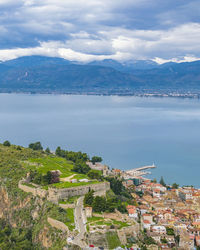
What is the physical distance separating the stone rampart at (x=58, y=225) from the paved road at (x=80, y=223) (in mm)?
924

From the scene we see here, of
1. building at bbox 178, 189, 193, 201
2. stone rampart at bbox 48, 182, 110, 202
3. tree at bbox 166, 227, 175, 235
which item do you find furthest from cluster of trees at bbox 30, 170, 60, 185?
building at bbox 178, 189, 193, 201

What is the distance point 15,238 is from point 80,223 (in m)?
5.59

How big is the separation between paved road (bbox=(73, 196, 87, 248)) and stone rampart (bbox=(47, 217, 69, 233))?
92 cm

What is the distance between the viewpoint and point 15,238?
29125 millimetres

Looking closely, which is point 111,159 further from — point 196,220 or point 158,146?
point 196,220

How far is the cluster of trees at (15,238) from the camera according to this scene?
27531 mm

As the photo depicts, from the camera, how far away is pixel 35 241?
28625 mm

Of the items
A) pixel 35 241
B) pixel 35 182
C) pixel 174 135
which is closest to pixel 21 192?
pixel 35 182

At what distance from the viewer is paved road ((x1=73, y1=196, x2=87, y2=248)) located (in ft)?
A: 80.4

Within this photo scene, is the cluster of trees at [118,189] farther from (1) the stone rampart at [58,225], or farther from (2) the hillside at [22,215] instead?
(1) the stone rampart at [58,225]

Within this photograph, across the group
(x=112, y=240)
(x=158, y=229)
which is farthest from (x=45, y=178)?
(x=112, y=240)

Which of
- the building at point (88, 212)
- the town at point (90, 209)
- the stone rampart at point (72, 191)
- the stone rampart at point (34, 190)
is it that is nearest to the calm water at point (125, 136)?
the town at point (90, 209)

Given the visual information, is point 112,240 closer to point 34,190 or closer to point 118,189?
point 34,190

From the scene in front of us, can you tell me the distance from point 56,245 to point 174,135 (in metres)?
88.9
